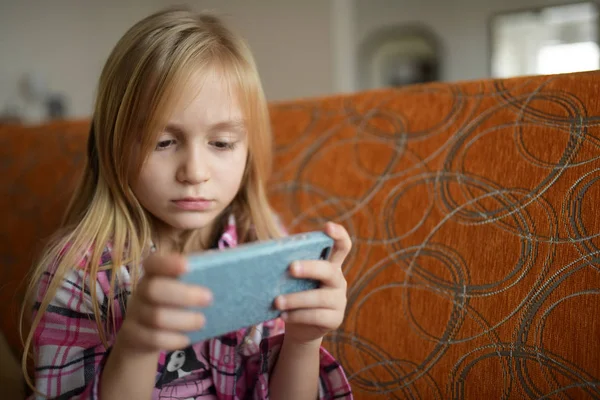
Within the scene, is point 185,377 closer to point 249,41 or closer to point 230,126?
point 230,126

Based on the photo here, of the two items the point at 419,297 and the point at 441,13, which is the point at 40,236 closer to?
the point at 419,297

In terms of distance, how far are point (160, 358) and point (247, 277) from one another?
33cm

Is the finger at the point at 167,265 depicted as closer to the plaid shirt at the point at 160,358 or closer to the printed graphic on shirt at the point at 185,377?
the plaid shirt at the point at 160,358

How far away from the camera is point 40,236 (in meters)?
1.05

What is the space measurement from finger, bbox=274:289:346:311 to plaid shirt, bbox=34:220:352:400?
0.56 feet

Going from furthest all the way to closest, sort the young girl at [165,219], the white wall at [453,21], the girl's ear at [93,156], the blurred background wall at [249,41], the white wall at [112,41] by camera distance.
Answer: the white wall at [453,21] < the white wall at [112,41] < the blurred background wall at [249,41] < the girl's ear at [93,156] < the young girl at [165,219]

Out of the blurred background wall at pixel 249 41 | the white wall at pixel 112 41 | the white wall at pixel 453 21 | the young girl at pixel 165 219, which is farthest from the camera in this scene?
the white wall at pixel 453 21

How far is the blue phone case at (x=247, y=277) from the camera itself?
1.48 feet

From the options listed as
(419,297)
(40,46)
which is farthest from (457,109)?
(40,46)

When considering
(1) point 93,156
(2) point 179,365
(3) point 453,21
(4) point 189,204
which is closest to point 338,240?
(4) point 189,204

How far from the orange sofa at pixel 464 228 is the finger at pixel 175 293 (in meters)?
0.42

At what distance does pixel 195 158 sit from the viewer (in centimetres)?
66

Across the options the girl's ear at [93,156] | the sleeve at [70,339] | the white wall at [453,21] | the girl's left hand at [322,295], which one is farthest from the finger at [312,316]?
the white wall at [453,21]

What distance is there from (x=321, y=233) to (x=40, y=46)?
3080mm
